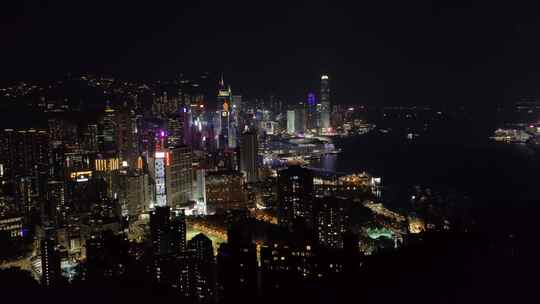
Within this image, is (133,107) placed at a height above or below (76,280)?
above

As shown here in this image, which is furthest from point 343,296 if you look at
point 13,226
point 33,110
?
point 33,110

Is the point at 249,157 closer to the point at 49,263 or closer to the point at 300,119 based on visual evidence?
the point at 49,263

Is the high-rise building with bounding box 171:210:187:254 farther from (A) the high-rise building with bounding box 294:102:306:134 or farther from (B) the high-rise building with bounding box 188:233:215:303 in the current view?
(A) the high-rise building with bounding box 294:102:306:134

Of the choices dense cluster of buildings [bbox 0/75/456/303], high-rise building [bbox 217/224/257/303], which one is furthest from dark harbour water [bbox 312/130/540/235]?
high-rise building [bbox 217/224/257/303]

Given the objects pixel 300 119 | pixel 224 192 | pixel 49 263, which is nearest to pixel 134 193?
pixel 224 192

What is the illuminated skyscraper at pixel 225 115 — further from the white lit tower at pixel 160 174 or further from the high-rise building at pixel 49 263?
the high-rise building at pixel 49 263

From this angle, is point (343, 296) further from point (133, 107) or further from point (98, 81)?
point (133, 107)
